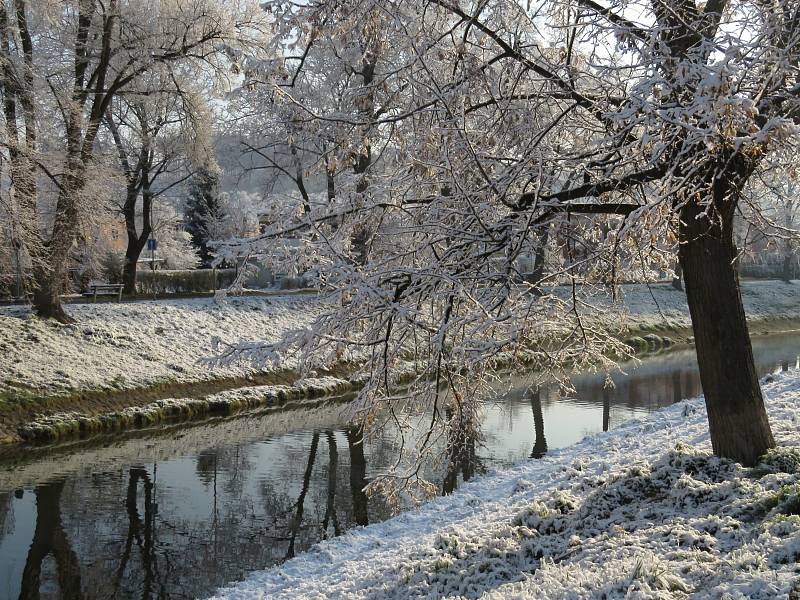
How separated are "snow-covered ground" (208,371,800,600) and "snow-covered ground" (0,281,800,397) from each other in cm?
548

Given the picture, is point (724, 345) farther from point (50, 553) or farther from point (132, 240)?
point (132, 240)

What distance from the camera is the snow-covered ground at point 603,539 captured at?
14.9ft

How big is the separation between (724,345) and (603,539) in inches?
79.5

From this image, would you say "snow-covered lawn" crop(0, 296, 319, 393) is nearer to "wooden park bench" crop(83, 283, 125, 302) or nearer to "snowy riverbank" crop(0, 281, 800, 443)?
"snowy riverbank" crop(0, 281, 800, 443)

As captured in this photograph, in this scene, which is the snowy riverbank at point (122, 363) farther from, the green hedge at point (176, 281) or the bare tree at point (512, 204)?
the green hedge at point (176, 281)

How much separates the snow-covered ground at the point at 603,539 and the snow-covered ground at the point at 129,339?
18.0 ft

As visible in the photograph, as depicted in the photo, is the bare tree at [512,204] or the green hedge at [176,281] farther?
the green hedge at [176,281]

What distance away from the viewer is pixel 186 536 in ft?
31.1

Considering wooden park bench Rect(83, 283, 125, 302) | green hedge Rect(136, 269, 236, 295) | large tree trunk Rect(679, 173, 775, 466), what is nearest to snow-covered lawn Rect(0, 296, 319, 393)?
wooden park bench Rect(83, 283, 125, 302)

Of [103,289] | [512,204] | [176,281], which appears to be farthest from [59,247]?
[512,204]

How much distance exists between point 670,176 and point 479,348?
1917 millimetres

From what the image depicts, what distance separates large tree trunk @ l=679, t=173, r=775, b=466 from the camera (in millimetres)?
6148

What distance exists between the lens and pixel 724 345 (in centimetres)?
622

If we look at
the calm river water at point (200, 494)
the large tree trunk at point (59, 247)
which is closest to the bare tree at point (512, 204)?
the calm river water at point (200, 494)
